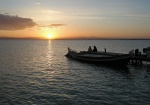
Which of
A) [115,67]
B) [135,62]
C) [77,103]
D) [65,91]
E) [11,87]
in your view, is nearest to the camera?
[77,103]

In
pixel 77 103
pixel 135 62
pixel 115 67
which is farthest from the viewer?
pixel 135 62

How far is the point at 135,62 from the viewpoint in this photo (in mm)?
42750

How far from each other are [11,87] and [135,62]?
28.4 meters

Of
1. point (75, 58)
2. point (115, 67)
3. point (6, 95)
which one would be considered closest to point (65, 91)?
point (6, 95)

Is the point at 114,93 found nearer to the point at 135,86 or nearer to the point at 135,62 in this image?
the point at 135,86

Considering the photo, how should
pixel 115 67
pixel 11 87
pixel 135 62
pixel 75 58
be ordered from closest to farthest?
pixel 11 87 → pixel 115 67 → pixel 135 62 → pixel 75 58

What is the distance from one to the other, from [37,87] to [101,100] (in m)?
8.29

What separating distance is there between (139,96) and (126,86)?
4.19 metres

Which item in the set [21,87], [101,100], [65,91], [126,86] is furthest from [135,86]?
[21,87]

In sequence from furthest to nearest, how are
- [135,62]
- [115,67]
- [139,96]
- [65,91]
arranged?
[135,62] < [115,67] < [65,91] < [139,96]

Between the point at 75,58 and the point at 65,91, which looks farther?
the point at 75,58

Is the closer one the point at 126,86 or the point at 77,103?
the point at 77,103

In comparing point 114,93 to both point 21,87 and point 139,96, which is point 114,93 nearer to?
point 139,96

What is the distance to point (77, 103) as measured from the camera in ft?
57.8
